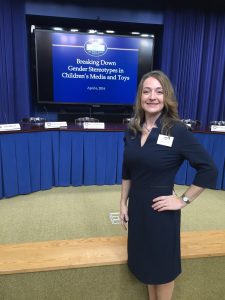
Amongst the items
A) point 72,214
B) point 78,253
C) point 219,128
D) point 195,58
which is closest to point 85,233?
point 72,214

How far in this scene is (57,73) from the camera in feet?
12.4

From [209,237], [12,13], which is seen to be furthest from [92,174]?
[12,13]

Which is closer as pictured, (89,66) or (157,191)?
(157,191)

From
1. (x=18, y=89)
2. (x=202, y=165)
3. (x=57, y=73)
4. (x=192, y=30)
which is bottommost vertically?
(x=202, y=165)

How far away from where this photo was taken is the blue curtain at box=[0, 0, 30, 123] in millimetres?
3331

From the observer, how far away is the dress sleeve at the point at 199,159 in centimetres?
99

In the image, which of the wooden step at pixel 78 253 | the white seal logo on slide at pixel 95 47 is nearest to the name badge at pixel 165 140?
the wooden step at pixel 78 253

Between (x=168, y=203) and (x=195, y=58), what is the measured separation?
352cm

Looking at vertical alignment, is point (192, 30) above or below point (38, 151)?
above

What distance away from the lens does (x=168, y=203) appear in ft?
3.43

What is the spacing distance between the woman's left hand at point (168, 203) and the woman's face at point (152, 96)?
374 millimetres

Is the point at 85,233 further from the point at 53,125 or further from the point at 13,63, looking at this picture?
the point at 13,63

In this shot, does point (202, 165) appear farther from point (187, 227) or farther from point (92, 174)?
point (92, 174)

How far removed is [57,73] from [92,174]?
1681 mm
